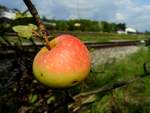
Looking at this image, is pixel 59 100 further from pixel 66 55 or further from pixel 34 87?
pixel 66 55

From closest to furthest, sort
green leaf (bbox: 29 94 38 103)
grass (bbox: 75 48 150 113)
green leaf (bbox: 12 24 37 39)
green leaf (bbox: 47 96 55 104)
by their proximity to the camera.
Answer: green leaf (bbox: 12 24 37 39), green leaf (bbox: 29 94 38 103), green leaf (bbox: 47 96 55 104), grass (bbox: 75 48 150 113)

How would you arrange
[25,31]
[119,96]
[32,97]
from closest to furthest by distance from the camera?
[25,31] → [32,97] → [119,96]

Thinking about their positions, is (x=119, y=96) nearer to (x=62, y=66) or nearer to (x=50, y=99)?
(x=50, y=99)

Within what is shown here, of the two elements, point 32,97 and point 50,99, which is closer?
point 32,97

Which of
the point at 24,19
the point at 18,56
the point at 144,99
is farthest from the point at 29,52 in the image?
the point at 144,99

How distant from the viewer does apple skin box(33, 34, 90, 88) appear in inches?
42.2

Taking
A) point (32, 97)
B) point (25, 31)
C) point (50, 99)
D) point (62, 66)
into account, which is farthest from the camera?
point (50, 99)

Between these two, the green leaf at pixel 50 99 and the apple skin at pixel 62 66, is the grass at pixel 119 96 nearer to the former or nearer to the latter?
the green leaf at pixel 50 99

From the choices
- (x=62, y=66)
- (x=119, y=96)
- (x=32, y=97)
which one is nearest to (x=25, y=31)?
(x=62, y=66)

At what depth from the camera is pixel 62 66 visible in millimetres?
1069

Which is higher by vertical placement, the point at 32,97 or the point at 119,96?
the point at 32,97

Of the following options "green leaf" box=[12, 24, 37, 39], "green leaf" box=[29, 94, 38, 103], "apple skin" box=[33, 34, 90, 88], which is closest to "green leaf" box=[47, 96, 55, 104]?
"green leaf" box=[29, 94, 38, 103]

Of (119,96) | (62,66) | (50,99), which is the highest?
(62,66)

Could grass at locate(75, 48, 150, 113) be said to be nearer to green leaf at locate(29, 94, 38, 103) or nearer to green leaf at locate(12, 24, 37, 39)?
green leaf at locate(29, 94, 38, 103)
